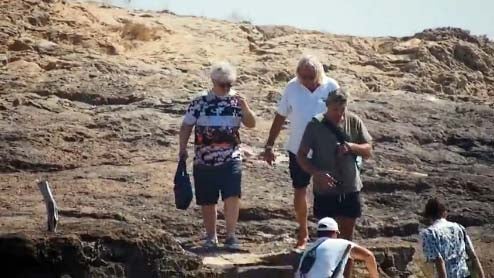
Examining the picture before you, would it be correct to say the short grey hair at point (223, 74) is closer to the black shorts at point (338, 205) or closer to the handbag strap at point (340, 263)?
the black shorts at point (338, 205)

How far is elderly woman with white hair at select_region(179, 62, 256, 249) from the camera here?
1050 centimetres

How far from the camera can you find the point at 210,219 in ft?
34.8

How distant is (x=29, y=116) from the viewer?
14.2m

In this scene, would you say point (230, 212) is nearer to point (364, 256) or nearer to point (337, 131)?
point (337, 131)

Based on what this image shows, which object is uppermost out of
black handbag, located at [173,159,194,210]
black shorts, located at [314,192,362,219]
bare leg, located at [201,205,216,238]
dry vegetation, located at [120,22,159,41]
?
dry vegetation, located at [120,22,159,41]

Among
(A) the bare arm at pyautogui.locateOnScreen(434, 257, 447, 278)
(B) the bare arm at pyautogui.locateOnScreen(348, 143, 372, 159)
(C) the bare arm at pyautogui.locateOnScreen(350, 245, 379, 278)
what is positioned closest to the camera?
(C) the bare arm at pyautogui.locateOnScreen(350, 245, 379, 278)

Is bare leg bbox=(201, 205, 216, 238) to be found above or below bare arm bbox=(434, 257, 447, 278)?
below

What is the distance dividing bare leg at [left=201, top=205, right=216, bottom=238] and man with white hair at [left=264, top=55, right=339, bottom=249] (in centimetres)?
57

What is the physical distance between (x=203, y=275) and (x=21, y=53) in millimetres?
7279

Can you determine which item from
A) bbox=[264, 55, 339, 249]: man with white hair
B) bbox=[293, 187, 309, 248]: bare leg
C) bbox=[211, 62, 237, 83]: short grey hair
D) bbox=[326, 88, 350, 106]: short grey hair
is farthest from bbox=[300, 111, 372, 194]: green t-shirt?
bbox=[211, 62, 237, 83]: short grey hair

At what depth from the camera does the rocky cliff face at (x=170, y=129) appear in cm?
1029

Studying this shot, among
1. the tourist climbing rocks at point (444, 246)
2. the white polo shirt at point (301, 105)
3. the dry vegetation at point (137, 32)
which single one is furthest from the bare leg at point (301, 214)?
the dry vegetation at point (137, 32)

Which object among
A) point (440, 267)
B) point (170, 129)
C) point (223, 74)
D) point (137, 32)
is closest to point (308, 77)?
point (223, 74)

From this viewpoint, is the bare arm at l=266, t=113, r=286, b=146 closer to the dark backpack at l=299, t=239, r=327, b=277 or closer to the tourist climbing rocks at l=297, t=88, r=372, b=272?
the tourist climbing rocks at l=297, t=88, r=372, b=272
